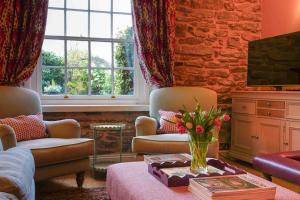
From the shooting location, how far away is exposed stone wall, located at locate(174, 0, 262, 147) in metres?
4.32

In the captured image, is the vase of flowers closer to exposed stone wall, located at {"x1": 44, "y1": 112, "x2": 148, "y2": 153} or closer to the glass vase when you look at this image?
the glass vase

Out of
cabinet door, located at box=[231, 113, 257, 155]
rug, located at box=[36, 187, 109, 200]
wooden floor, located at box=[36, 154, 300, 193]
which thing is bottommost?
wooden floor, located at box=[36, 154, 300, 193]

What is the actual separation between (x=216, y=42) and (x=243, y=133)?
1263mm

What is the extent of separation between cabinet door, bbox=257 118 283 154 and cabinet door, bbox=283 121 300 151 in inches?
3.6

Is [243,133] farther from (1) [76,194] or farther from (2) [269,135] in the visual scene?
(1) [76,194]

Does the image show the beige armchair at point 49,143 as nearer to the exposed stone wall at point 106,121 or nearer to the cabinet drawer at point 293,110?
the exposed stone wall at point 106,121

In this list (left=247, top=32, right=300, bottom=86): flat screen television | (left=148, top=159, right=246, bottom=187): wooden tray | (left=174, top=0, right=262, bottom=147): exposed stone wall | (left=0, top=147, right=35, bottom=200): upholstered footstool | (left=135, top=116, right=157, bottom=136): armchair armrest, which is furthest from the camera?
(left=174, top=0, right=262, bottom=147): exposed stone wall

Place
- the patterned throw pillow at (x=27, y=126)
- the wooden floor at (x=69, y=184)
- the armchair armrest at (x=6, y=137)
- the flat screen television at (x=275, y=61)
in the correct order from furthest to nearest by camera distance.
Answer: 1. the flat screen television at (x=275, y=61)
2. the wooden floor at (x=69, y=184)
3. the patterned throw pillow at (x=27, y=126)
4. the armchair armrest at (x=6, y=137)

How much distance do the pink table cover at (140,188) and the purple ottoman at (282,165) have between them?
1.34ft

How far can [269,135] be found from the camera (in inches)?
145

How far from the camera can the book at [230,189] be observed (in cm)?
157

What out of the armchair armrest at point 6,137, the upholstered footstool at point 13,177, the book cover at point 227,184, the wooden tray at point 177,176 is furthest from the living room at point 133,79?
the book cover at point 227,184

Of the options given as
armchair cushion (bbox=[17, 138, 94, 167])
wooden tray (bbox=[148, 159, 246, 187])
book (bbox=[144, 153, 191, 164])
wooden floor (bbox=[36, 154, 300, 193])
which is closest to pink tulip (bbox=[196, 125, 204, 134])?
wooden tray (bbox=[148, 159, 246, 187])

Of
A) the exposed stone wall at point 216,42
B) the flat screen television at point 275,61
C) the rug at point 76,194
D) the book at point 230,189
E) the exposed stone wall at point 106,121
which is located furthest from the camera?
the exposed stone wall at point 216,42
